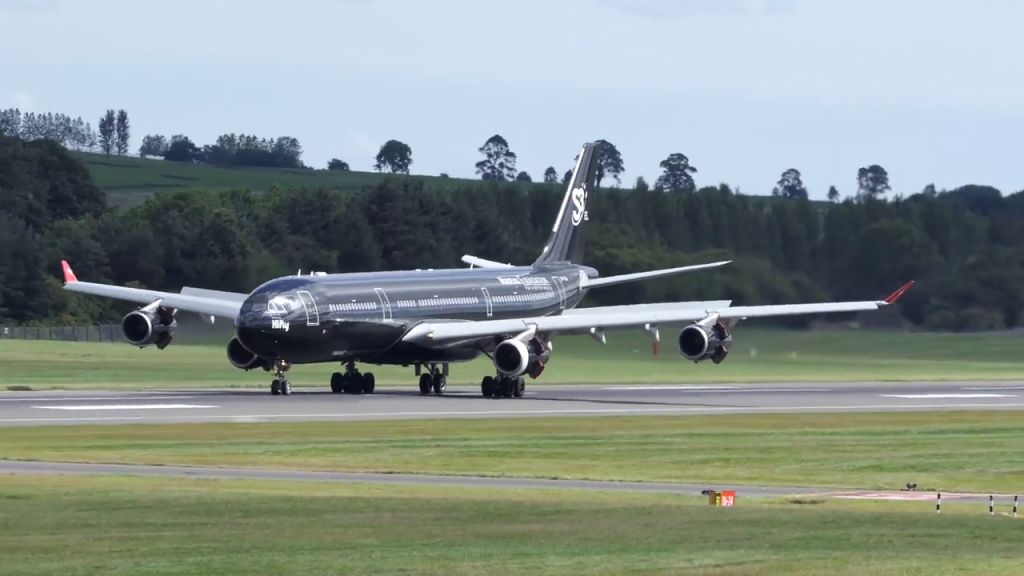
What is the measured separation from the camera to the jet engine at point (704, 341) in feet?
210

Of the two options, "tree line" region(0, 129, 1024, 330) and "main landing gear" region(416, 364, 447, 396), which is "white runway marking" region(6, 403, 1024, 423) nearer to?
"main landing gear" region(416, 364, 447, 396)

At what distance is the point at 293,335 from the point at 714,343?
13454 millimetres

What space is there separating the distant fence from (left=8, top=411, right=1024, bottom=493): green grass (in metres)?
55.0

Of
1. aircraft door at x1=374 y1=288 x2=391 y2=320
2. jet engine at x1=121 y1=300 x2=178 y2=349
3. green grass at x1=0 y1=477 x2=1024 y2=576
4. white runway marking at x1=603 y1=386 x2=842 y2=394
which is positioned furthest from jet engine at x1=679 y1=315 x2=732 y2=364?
green grass at x1=0 y1=477 x2=1024 y2=576

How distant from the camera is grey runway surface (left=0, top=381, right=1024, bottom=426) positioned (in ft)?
174

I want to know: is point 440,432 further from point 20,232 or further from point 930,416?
point 20,232

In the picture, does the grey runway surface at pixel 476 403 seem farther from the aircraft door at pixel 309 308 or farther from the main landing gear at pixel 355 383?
the aircraft door at pixel 309 308

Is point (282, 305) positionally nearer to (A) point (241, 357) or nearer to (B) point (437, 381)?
(A) point (241, 357)

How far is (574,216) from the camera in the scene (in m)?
78.9

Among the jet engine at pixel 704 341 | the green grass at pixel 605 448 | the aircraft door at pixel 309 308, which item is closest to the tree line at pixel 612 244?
the jet engine at pixel 704 341

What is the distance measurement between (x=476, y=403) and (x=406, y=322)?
5.22 metres

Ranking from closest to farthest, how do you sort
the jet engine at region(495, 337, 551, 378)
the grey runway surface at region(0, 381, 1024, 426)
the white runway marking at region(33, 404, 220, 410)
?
the grey runway surface at region(0, 381, 1024, 426) → the white runway marking at region(33, 404, 220, 410) → the jet engine at region(495, 337, 551, 378)

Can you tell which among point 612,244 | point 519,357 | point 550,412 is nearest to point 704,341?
point 519,357

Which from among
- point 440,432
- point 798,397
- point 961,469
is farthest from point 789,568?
point 798,397
